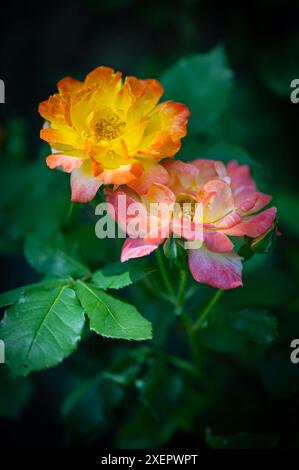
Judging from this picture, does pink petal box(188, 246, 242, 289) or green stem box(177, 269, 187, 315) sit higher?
pink petal box(188, 246, 242, 289)

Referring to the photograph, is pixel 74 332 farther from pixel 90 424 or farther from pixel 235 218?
pixel 90 424

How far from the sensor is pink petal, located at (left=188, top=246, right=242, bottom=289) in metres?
0.83

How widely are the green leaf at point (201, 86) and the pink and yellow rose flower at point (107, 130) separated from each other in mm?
328

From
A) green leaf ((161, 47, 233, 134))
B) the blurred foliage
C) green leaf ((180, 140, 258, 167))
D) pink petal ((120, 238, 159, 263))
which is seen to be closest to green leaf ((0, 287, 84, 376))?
the blurred foliage

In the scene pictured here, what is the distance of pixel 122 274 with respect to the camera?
962mm

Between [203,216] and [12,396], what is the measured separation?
0.92 m

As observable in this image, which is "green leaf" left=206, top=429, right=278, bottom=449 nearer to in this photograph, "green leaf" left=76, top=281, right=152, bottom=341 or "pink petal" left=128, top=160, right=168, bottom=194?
"green leaf" left=76, top=281, right=152, bottom=341

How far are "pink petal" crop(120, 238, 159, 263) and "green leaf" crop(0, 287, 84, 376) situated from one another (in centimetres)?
13

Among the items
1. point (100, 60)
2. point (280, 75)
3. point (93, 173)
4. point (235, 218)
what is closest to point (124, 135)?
point (93, 173)

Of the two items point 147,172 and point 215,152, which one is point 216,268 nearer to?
point 147,172

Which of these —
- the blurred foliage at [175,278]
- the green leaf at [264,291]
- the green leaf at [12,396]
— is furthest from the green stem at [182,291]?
the green leaf at [12,396]

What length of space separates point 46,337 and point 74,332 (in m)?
0.05

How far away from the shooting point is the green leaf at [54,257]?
3.61ft

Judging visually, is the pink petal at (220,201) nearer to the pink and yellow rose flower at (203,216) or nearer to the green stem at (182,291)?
the pink and yellow rose flower at (203,216)
